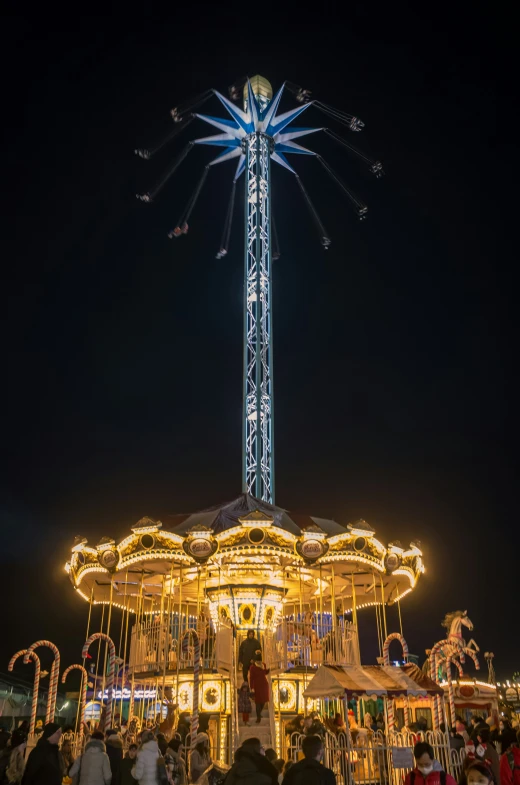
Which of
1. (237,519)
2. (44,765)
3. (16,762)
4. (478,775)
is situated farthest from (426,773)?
(237,519)

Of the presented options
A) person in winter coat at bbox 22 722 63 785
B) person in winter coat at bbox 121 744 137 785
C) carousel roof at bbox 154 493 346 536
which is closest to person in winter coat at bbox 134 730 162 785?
person in winter coat at bbox 121 744 137 785

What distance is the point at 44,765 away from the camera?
260 inches

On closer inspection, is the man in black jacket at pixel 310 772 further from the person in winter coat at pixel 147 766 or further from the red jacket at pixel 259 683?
the red jacket at pixel 259 683

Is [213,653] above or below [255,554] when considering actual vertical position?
below

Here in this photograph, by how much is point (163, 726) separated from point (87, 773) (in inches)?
152

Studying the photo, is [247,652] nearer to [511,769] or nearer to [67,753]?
[67,753]

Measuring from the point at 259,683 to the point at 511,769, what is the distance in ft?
22.2

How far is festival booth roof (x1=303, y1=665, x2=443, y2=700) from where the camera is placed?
1091 centimetres

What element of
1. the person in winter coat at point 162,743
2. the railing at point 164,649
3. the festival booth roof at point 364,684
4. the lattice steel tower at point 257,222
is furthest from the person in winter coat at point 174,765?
the lattice steel tower at point 257,222

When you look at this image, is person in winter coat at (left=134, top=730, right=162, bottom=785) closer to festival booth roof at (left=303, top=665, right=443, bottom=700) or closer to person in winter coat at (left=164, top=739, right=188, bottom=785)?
person in winter coat at (left=164, top=739, right=188, bottom=785)

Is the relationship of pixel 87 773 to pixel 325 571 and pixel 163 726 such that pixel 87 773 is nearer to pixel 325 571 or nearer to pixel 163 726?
pixel 163 726

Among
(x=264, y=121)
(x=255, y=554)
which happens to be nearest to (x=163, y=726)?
(x=255, y=554)

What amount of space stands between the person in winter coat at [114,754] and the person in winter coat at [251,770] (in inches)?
120

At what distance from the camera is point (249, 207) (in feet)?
74.1
